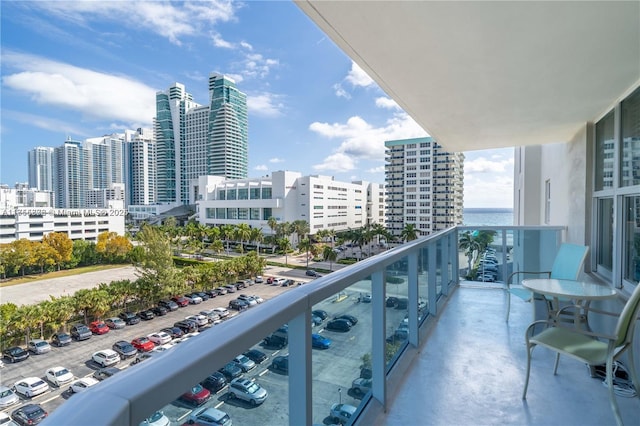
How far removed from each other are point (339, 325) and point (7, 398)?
19.9 meters

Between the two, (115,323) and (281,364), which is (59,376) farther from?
(281,364)

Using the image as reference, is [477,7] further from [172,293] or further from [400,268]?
[172,293]

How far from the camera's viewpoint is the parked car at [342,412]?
1.49 metres

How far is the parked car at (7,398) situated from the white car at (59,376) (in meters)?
1.21

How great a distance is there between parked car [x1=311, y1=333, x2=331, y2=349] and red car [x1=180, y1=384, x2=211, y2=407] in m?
0.51

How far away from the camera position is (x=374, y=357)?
1.97 m

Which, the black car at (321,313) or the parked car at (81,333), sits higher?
the black car at (321,313)

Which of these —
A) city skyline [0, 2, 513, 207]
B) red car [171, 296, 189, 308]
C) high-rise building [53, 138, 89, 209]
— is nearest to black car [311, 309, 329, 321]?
red car [171, 296, 189, 308]

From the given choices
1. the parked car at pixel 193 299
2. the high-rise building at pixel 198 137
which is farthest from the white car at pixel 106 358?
the high-rise building at pixel 198 137

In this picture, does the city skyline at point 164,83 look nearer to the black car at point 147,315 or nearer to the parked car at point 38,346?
the black car at point 147,315

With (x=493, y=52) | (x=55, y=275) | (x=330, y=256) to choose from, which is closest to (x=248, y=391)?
(x=493, y=52)

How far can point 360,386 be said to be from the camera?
72.1 inches

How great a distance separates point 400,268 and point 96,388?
2.19 m

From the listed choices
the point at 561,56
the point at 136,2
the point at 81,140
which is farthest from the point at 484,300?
the point at 81,140
